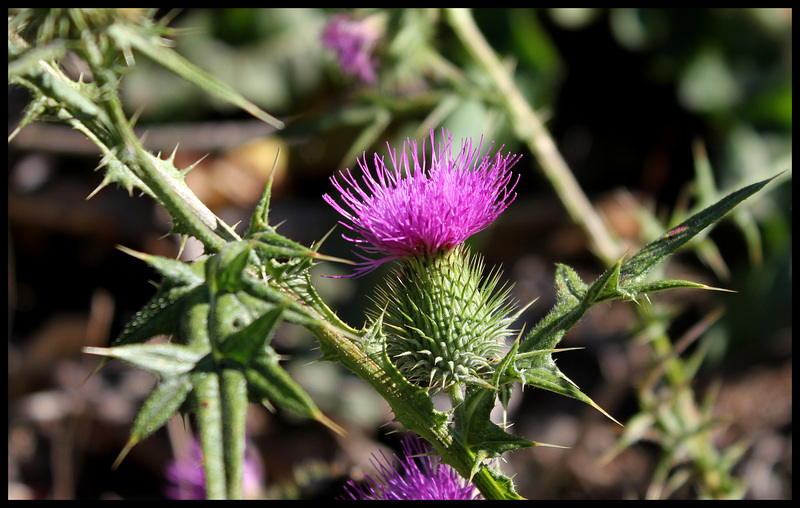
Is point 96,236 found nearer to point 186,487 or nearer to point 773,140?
point 186,487

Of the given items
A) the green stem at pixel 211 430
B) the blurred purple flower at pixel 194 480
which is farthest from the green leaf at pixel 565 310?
the blurred purple flower at pixel 194 480

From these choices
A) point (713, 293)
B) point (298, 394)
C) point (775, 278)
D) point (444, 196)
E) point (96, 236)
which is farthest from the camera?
point (96, 236)

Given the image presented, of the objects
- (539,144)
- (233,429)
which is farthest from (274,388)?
(539,144)

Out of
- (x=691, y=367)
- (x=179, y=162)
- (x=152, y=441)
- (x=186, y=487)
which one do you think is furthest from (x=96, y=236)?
(x=691, y=367)

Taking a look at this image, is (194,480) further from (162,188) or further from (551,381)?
(551,381)

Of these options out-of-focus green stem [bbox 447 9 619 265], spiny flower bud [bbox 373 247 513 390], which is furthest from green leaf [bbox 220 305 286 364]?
out-of-focus green stem [bbox 447 9 619 265]
